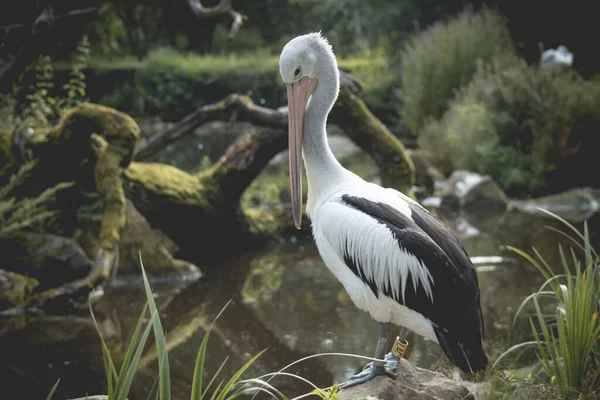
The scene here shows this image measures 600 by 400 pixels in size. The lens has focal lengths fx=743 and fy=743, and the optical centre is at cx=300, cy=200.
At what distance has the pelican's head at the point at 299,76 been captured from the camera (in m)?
3.69

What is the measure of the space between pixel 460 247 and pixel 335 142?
13600 millimetres

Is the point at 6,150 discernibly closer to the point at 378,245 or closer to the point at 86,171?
the point at 86,171

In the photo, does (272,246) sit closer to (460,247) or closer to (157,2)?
(460,247)

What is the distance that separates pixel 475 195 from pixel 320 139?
7.64m

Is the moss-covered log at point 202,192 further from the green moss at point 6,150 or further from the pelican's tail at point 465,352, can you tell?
the pelican's tail at point 465,352

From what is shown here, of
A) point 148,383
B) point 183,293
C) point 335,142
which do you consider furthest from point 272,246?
point 335,142

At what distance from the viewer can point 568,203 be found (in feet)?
34.8

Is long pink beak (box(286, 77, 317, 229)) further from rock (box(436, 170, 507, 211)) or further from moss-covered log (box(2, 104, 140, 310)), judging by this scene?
rock (box(436, 170, 507, 211))

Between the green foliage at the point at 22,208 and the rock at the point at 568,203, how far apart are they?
6.55 m

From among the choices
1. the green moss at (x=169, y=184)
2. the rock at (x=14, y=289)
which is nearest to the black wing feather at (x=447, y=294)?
the rock at (x=14, y=289)

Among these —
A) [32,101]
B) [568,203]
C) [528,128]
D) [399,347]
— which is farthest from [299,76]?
[528,128]

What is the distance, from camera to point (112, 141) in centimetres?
682

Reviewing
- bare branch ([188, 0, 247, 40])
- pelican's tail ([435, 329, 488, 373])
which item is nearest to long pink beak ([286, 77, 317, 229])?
pelican's tail ([435, 329, 488, 373])

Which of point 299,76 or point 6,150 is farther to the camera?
point 6,150
